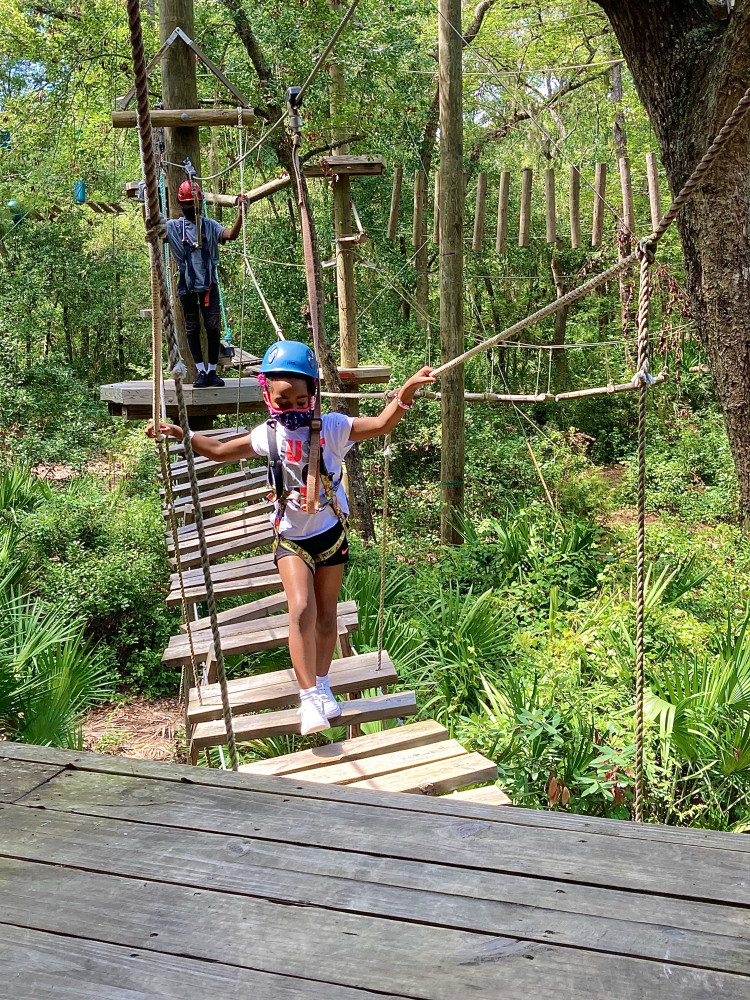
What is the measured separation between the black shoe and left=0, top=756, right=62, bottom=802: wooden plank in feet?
16.5

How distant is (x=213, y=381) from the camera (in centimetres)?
677

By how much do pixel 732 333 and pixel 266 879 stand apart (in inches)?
163

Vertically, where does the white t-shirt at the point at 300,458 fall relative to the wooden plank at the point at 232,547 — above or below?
above

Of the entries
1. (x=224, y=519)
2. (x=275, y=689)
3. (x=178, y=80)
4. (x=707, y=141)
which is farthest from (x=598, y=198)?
(x=275, y=689)

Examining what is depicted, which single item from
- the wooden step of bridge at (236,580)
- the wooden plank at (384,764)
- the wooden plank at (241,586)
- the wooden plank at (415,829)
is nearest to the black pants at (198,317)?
the wooden step of bridge at (236,580)

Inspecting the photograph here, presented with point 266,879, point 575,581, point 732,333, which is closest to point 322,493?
point 266,879

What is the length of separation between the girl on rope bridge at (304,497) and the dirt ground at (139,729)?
2695mm

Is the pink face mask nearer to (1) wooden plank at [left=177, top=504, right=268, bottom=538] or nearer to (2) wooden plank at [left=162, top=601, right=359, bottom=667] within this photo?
(2) wooden plank at [left=162, top=601, right=359, bottom=667]

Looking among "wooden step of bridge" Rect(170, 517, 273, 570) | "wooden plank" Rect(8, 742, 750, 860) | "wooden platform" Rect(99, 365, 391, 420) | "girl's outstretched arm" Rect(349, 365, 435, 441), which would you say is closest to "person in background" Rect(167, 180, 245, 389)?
"wooden platform" Rect(99, 365, 391, 420)

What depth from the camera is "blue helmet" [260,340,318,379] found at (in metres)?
3.00

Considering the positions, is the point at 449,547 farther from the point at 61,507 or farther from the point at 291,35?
the point at 291,35

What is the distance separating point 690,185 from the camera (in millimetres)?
2168

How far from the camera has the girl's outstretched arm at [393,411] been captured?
280 cm

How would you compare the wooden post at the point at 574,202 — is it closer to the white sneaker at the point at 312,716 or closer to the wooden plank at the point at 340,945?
the white sneaker at the point at 312,716
